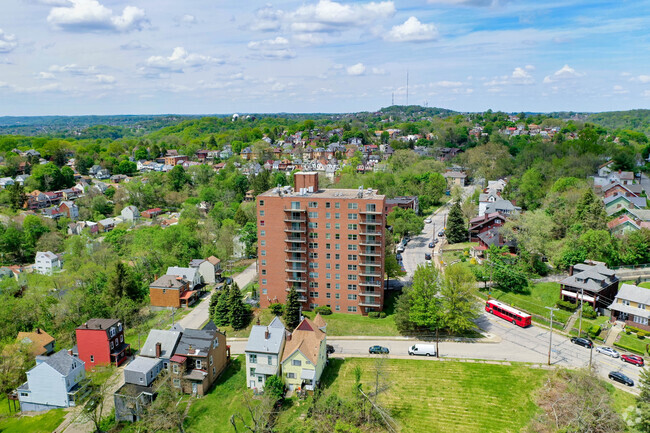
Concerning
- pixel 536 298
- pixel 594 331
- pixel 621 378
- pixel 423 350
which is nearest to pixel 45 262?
pixel 423 350

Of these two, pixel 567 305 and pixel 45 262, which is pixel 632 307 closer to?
pixel 567 305

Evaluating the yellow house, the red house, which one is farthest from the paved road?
the yellow house

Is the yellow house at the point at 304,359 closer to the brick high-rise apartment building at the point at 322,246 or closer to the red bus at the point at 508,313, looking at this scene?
the brick high-rise apartment building at the point at 322,246

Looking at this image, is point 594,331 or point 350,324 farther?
point 350,324

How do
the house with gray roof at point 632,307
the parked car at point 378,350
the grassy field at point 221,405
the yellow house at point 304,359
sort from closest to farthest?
1. the grassy field at point 221,405
2. the yellow house at point 304,359
3. the parked car at point 378,350
4. the house with gray roof at point 632,307

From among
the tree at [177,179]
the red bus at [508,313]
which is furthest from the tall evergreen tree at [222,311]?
the tree at [177,179]

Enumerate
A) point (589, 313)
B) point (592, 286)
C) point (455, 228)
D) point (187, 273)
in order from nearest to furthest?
point (589, 313), point (592, 286), point (187, 273), point (455, 228)

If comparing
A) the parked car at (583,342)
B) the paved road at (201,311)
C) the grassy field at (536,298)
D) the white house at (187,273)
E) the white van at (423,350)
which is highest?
the white house at (187,273)
